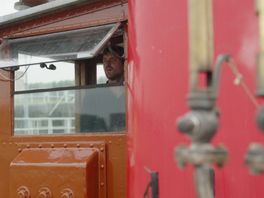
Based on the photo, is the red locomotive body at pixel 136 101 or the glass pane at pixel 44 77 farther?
the glass pane at pixel 44 77

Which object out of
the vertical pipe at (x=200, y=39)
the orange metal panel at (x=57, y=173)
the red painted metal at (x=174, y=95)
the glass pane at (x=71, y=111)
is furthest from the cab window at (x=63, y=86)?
the vertical pipe at (x=200, y=39)

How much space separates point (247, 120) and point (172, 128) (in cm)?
31

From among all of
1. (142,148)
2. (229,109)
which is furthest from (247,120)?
(142,148)

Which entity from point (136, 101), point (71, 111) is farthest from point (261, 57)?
point (71, 111)

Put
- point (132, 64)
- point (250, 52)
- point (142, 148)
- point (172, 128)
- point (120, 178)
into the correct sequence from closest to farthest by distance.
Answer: point (250, 52) → point (172, 128) → point (142, 148) → point (132, 64) → point (120, 178)

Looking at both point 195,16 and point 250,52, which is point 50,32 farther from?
point 195,16

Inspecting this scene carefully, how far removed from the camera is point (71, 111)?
294cm

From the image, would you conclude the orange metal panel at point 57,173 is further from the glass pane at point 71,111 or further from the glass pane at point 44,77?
the glass pane at point 44,77

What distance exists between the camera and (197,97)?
3.04 ft

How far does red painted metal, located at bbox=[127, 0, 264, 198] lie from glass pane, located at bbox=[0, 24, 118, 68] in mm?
539

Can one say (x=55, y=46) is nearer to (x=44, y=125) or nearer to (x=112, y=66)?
(x=112, y=66)

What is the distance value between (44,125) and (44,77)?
31 cm

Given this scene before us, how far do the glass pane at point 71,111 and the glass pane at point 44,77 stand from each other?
2.2 inches

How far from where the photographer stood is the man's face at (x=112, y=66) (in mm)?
2830
